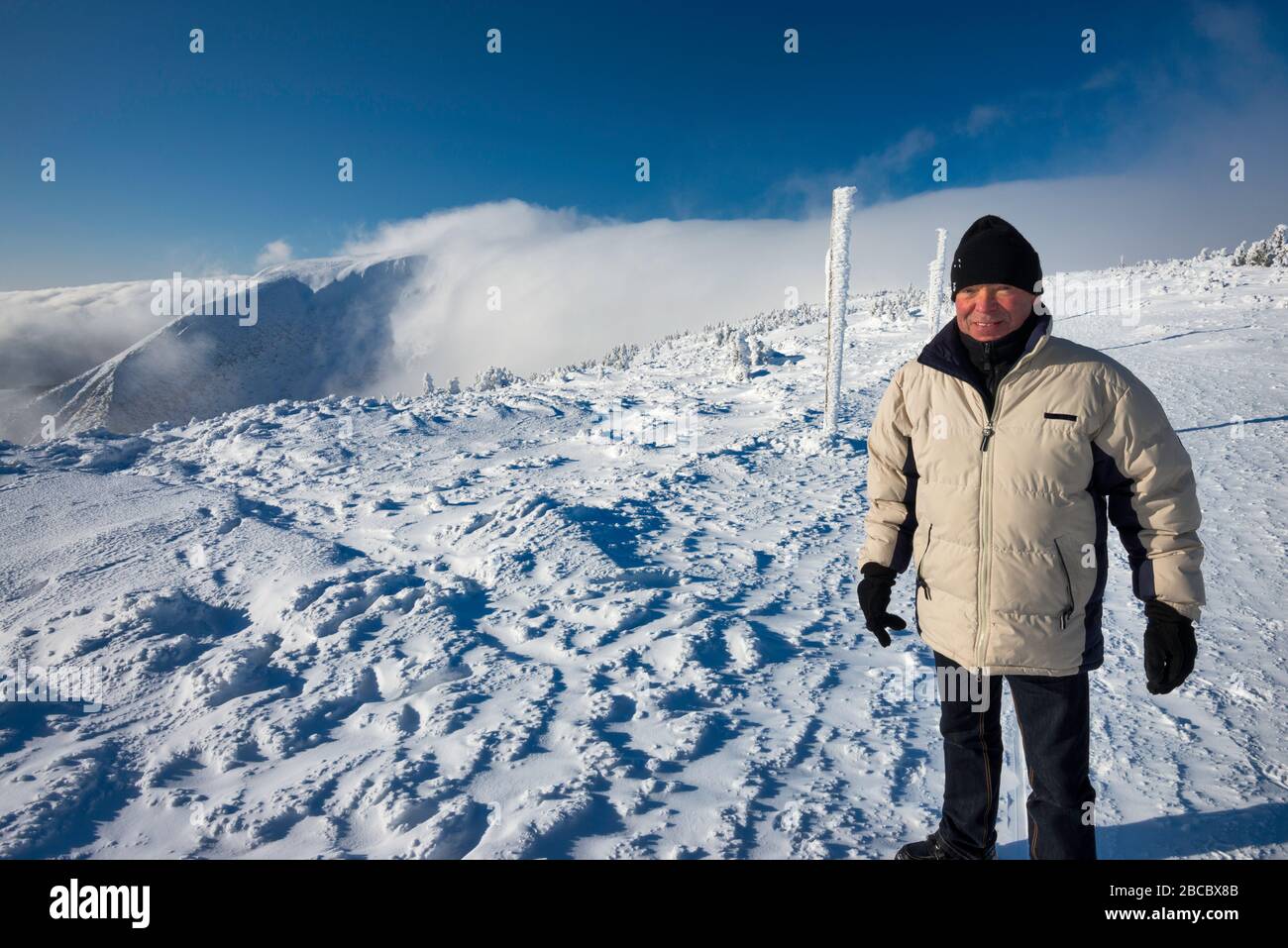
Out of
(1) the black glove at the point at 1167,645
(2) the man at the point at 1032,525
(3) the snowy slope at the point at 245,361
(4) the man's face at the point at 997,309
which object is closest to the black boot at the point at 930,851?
(2) the man at the point at 1032,525

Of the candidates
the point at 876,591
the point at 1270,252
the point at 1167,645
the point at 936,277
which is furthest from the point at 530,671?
the point at 1270,252

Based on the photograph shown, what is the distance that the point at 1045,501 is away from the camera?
215 centimetres

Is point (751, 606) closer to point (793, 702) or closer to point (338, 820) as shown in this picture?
point (793, 702)

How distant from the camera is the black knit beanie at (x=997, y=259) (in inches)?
89.5

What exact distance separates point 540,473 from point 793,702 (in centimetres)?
627

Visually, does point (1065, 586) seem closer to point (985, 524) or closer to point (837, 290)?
point (985, 524)

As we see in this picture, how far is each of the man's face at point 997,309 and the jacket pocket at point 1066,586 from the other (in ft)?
2.76

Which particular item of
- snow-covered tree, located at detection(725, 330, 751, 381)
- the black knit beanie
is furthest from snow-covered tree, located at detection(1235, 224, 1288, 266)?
the black knit beanie

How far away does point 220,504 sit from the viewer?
7.61 metres

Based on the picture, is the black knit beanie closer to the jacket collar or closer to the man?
the man

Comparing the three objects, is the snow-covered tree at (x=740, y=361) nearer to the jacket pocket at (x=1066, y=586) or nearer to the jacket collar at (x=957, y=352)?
the jacket collar at (x=957, y=352)

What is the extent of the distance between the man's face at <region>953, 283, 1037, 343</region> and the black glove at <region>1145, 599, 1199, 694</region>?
1155mm
